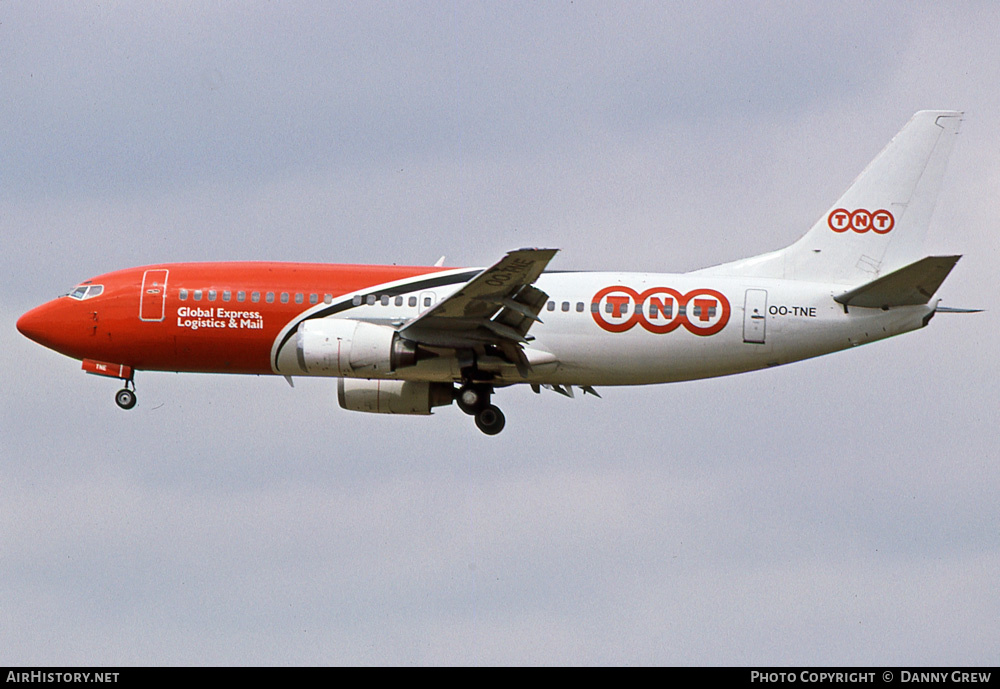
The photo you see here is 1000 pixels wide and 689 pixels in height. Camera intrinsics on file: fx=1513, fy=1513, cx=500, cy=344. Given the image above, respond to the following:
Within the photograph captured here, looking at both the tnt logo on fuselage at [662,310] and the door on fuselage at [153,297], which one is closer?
the tnt logo on fuselage at [662,310]

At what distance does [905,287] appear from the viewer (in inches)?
1591

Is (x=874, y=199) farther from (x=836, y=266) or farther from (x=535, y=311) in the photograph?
(x=535, y=311)

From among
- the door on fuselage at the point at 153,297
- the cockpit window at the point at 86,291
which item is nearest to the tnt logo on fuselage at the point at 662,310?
the door on fuselage at the point at 153,297

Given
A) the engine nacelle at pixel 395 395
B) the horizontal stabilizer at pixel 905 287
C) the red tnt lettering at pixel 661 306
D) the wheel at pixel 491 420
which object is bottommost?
the wheel at pixel 491 420

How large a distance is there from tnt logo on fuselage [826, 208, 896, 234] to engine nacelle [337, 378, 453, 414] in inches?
483

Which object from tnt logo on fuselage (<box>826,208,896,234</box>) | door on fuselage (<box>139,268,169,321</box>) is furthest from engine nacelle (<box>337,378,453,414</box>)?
tnt logo on fuselage (<box>826,208,896,234</box>)

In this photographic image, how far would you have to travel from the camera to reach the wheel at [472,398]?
143 feet

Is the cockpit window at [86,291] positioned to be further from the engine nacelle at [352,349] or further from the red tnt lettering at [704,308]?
the red tnt lettering at [704,308]

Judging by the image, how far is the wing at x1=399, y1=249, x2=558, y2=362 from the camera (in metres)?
39.0

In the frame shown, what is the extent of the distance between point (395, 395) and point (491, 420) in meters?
3.22

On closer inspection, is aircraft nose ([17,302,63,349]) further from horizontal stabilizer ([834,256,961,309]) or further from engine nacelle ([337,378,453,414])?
horizontal stabilizer ([834,256,961,309])

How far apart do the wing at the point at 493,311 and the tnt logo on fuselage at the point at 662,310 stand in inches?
97.0

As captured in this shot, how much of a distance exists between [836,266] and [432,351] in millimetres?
11786

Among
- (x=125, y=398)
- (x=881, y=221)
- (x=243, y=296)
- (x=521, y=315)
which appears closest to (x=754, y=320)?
(x=881, y=221)
